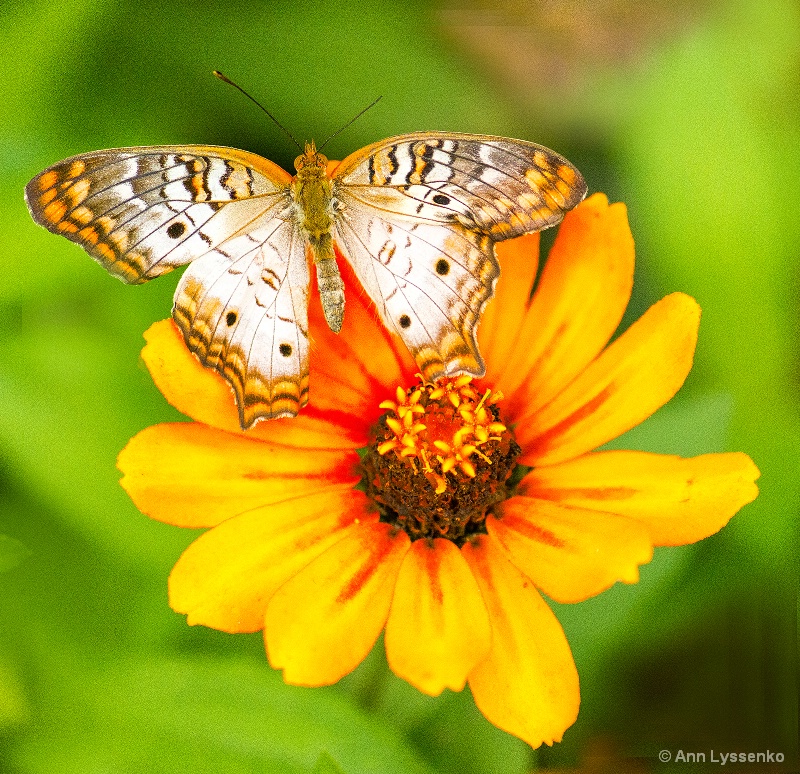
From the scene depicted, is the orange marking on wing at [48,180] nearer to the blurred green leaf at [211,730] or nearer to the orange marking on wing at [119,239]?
the orange marking on wing at [119,239]

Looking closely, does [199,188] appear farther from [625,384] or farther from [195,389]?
[625,384]

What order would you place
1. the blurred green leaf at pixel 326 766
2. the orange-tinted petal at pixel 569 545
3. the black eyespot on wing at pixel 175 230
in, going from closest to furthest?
the orange-tinted petal at pixel 569 545
the blurred green leaf at pixel 326 766
the black eyespot on wing at pixel 175 230

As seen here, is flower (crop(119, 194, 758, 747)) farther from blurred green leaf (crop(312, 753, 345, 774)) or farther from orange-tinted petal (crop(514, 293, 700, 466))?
blurred green leaf (crop(312, 753, 345, 774))

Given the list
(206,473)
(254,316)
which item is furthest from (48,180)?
(206,473)

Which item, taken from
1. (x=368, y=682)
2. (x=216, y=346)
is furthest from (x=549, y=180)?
(x=368, y=682)

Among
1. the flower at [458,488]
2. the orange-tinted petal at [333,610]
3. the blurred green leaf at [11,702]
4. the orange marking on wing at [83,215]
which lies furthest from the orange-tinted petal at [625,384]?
the blurred green leaf at [11,702]
